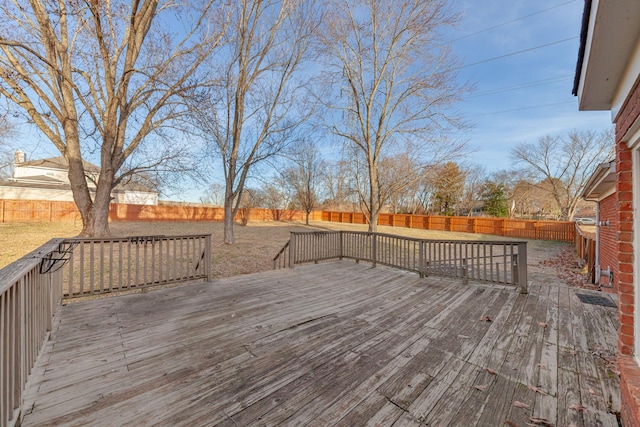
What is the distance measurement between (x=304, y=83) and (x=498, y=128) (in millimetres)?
11532

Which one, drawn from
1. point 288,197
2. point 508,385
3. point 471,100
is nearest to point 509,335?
point 508,385

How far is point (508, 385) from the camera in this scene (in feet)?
6.74

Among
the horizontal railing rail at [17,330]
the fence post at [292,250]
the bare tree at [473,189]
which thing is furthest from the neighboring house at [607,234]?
the bare tree at [473,189]

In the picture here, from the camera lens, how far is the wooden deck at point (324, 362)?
5.69 feet

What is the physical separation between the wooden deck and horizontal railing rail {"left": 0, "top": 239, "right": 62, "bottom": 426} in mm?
180

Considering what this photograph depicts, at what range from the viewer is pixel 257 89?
36.5 ft

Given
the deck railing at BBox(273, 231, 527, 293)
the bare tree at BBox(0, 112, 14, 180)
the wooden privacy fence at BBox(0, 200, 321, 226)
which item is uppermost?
the bare tree at BBox(0, 112, 14, 180)

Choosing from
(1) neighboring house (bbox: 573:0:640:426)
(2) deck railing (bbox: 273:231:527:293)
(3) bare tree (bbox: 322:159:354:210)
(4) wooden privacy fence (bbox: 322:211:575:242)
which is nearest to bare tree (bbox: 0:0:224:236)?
(2) deck railing (bbox: 273:231:527:293)

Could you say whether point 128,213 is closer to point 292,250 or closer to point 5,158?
point 5,158

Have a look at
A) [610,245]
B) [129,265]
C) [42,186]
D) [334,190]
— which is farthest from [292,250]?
[42,186]

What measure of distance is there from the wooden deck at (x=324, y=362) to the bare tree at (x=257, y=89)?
313 inches

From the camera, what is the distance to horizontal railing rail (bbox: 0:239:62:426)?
139 centimetres

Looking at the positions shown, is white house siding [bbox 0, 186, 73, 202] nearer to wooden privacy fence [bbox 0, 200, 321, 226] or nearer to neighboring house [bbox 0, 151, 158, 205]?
neighboring house [bbox 0, 151, 158, 205]

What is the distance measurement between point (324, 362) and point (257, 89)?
11.5m
